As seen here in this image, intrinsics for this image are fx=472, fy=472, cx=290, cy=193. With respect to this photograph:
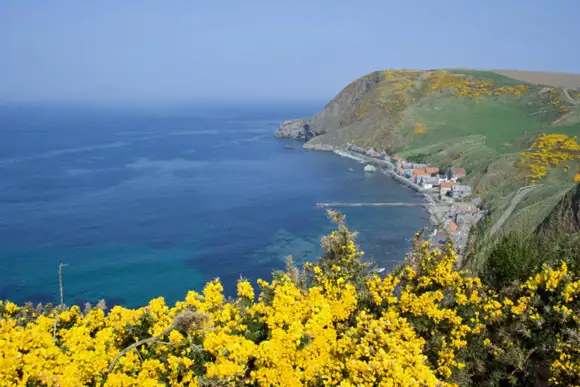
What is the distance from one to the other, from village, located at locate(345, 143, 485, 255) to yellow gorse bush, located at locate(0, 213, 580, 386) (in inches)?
1238

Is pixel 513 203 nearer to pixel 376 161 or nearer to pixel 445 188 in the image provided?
pixel 445 188

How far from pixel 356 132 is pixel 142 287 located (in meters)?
70.1

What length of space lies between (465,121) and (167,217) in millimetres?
58605

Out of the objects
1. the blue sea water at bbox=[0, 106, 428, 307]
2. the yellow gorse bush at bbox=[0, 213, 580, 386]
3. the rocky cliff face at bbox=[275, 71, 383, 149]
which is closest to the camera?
the yellow gorse bush at bbox=[0, 213, 580, 386]

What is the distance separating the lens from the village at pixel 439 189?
1837 inches

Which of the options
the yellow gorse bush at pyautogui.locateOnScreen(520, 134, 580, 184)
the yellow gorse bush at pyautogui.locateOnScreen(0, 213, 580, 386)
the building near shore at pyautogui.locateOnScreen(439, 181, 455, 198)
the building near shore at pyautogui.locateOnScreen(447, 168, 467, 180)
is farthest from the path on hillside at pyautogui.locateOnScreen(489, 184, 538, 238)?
the yellow gorse bush at pyautogui.locateOnScreen(0, 213, 580, 386)

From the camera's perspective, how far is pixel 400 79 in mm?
109250

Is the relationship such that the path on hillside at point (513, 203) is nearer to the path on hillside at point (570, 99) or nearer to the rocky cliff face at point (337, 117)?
the path on hillside at point (570, 99)

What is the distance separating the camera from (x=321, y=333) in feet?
21.0

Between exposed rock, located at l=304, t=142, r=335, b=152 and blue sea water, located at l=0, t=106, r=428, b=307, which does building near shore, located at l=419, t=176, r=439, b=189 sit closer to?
blue sea water, located at l=0, t=106, r=428, b=307

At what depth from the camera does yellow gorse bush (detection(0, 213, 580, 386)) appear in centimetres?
506

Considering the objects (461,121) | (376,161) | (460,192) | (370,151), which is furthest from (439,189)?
(461,121)

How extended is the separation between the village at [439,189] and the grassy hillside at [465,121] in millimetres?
1866

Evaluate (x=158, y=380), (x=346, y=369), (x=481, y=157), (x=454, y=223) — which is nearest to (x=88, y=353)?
(x=158, y=380)
